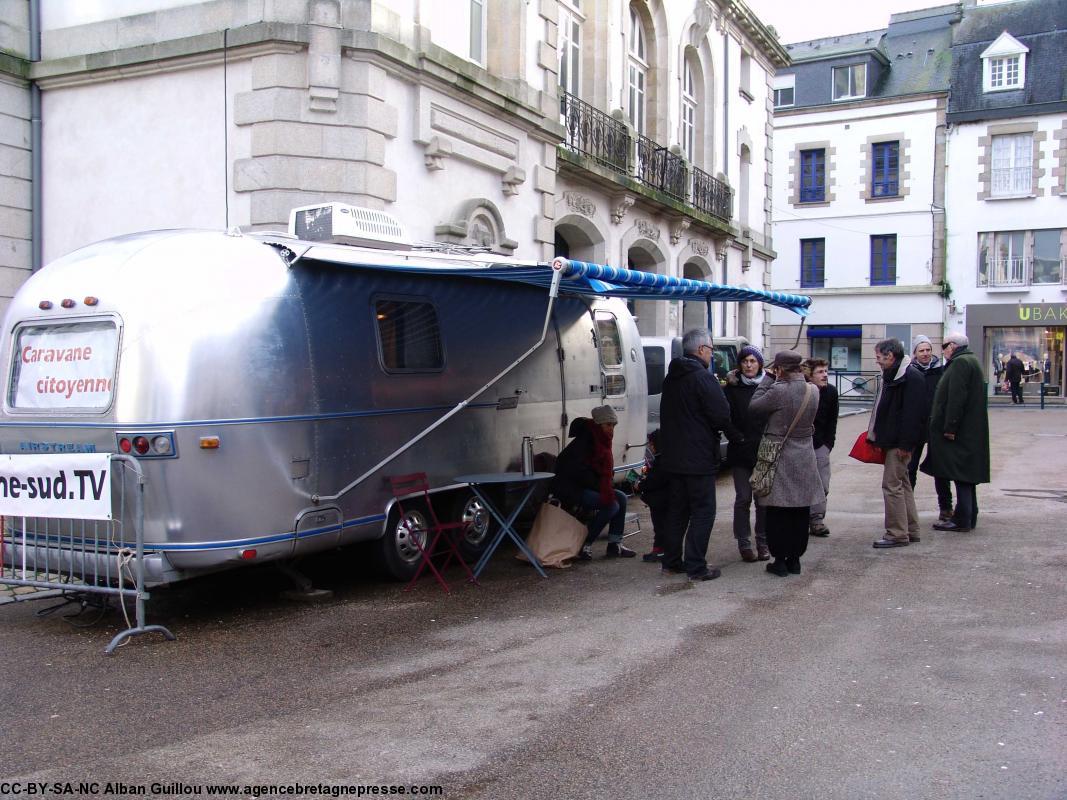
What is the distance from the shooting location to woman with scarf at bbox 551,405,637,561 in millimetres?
8641

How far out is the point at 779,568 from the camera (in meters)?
7.99

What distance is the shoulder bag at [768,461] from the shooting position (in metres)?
7.77

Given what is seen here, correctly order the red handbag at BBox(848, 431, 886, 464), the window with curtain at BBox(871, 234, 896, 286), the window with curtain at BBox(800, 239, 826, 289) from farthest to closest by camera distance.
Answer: the window with curtain at BBox(800, 239, 826, 289) → the window with curtain at BBox(871, 234, 896, 286) → the red handbag at BBox(848, 431, 886, 464)

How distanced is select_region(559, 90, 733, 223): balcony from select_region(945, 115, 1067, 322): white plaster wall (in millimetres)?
15226

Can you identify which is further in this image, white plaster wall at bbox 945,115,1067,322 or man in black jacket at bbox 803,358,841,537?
white plaster wall at bbox 945,115,1067,322

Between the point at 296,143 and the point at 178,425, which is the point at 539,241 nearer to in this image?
the point at 296,143

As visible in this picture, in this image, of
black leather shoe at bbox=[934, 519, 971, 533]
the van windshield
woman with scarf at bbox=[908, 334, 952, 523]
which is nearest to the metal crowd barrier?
the van windshield

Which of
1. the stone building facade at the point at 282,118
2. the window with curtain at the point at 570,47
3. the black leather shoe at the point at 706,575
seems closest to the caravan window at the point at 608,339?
the stone building facade at the point at 282,118

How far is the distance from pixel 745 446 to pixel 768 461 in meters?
0.69

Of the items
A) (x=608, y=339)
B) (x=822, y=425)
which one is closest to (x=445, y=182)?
(x=608, y=339)

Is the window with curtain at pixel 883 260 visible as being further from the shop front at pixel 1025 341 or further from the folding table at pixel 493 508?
the folding table at pixel 493 508

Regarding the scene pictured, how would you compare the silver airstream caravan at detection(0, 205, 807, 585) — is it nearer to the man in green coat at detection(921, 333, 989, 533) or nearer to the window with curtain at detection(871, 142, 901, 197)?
the man in green coat at detection(921, 333, 989, 533)

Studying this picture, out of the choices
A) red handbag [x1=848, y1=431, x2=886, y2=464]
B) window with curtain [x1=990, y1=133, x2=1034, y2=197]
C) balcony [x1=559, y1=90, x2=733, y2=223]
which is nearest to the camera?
red handbag [x1=848, y1=431, x2=886, y2=464]

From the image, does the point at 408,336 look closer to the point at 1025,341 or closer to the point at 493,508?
the point at 493,508
